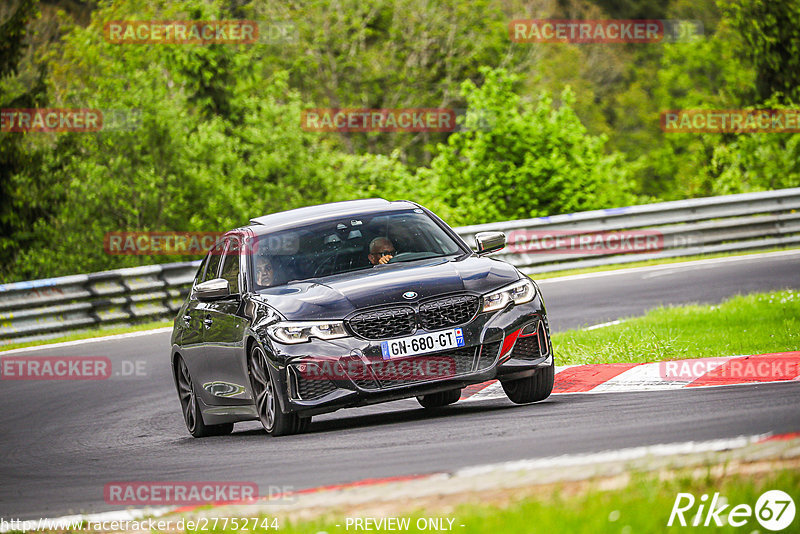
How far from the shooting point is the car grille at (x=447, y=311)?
27.4 ft

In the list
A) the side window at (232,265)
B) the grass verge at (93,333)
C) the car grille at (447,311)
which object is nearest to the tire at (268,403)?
the side window at (232,265)

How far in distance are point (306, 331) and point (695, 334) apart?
4821 mm

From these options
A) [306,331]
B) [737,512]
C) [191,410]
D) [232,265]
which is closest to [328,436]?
[306,331]

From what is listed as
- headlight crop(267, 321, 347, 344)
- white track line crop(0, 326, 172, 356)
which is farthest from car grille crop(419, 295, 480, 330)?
white track line crop(0, 326, 172, 356)

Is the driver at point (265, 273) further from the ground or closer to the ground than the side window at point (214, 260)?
further from the ground

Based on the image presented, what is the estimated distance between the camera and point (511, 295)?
28.5ft

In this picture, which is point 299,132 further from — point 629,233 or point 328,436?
point 328,436

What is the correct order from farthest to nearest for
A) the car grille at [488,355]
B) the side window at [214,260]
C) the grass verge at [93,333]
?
the grass verge at [93,333], the side window at [214,260], the car grille at [488,355]

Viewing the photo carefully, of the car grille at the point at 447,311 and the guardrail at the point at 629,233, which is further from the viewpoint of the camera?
the guardrail at the point at 629,233

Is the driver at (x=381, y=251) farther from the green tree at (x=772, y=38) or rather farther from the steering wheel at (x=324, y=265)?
the green tree at (x=772, y=38)

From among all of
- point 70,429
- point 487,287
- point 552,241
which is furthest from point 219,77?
point 487,287

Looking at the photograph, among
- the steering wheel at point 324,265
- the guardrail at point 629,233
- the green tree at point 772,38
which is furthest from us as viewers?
the green tree at point 772,38

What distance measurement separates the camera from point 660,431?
262 inches

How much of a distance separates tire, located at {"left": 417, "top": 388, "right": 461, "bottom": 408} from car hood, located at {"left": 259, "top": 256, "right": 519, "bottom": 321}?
4.67 feet
